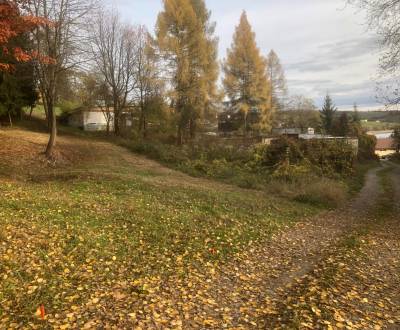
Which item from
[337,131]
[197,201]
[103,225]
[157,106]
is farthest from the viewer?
[337,131]

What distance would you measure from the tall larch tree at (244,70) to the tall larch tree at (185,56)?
545 cm

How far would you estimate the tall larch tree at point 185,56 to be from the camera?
27922 millimetres

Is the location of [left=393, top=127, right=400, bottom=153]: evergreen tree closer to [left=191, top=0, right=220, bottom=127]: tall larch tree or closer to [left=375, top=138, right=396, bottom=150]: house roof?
[left=375, top=138, right=396, bottom=150]: house roof

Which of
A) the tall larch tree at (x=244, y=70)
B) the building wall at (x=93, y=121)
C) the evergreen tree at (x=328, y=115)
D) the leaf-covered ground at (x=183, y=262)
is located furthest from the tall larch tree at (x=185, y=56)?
the evergreen tree at (x=328, y=115)

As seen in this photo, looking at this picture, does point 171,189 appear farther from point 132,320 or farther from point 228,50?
point 228,50

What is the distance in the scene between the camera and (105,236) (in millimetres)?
7504

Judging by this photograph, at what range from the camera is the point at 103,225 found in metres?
8.17

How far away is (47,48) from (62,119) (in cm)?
2351

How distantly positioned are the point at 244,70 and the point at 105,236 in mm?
30312

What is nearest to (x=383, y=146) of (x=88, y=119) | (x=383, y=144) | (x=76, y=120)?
(x=383, y=144)

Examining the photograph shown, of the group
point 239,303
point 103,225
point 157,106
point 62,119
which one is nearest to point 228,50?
point 157,106

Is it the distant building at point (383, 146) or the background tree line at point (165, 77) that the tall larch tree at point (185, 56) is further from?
the distant building at point (383, 146)

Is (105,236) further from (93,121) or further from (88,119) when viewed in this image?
(93,121)

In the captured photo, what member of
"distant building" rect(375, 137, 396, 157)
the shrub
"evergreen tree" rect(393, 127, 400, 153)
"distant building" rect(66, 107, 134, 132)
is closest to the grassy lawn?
the shrub
